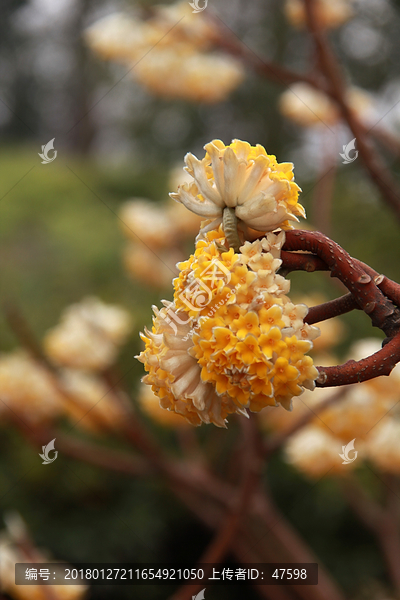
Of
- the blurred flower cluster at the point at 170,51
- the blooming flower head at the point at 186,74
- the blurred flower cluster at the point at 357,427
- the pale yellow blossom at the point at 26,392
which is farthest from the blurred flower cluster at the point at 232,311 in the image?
the blooming flower head at the point at 186,74

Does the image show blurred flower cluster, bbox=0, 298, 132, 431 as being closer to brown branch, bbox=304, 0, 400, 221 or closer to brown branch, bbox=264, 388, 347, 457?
brown branch, bbox=264, 388, 347, 457

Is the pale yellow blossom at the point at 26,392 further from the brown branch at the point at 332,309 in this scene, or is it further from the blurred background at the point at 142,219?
the brown branch at the point at 332,309

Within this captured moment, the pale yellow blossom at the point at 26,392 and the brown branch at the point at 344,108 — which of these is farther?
the pale yellow blossom at the point at 26,392

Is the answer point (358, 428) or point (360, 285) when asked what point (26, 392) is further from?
point (360, 285)

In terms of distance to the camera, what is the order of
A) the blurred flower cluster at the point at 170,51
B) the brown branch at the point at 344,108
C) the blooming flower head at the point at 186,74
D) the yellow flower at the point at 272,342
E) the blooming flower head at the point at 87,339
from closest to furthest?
the yellow flower at the point at 272,342
the brown branch at the point at 344,108
the blooming flower head at the point at 87,339
the blurred flower cluster at the point at 170,51
the blooming flower head at the point at 186,74

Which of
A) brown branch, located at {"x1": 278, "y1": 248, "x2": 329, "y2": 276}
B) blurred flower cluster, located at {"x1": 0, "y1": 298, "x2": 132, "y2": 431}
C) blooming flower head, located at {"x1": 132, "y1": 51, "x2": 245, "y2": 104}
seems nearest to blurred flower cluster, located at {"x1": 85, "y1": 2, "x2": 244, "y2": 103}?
blooming flower head, located at {"x1": 132, "y1": 51, "x2": 245, "y2": 104}

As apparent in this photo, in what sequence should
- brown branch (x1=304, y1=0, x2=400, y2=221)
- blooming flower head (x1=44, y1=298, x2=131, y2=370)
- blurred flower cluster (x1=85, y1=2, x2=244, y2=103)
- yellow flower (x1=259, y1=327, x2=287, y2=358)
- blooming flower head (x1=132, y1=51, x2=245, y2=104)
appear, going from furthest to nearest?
1. blooming flower head (x1=132, y1=51, x2=245, y2=104)
2. blurred flower cluster (x1=85, y1=2, x2=244, y2=103)
3. blooming flower head (x1=44, y1=298, x2=131, y2=370)
4. brown branch (x1=304, y1=0, x2=400, y2=221)
5. yellow flower (x1=259, y1=327, x2=287, y2=358)
